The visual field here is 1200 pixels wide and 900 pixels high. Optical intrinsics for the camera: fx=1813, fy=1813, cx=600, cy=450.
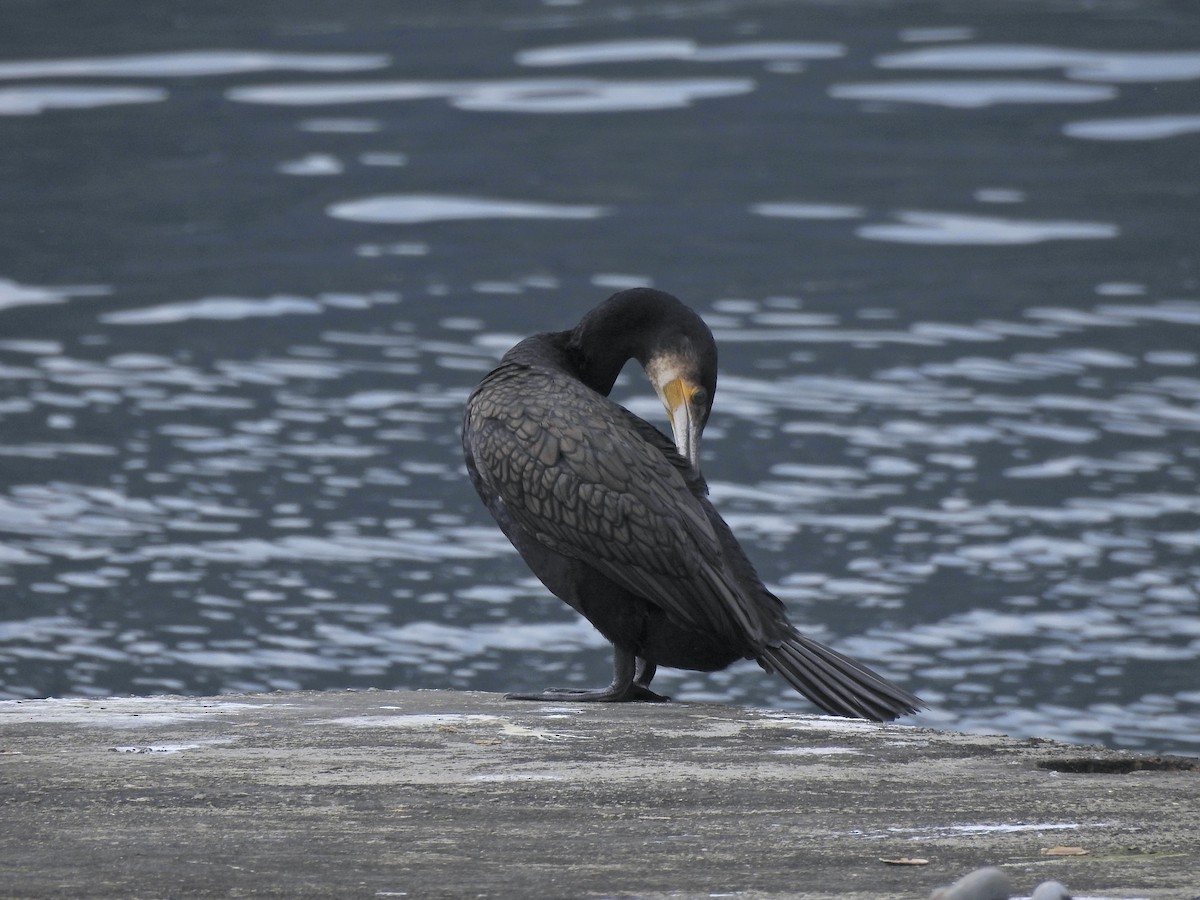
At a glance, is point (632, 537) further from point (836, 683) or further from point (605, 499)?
point (836, 683)

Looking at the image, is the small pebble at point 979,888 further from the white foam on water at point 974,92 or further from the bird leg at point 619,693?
the white foam on water at point 974,92

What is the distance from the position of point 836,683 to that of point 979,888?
5.11 ft

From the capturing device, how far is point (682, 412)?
13.8ft

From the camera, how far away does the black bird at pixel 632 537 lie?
3732 millimetres

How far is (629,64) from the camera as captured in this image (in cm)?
1561

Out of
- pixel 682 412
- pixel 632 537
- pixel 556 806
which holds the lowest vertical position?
pixel 556 806

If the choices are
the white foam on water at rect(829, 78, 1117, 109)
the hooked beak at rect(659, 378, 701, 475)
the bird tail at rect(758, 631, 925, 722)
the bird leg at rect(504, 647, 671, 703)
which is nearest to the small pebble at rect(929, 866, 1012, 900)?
the bird tail at rect(758, 631, 925, 722)

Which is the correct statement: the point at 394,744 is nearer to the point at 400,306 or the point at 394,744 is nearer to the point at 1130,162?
the point at 400,306

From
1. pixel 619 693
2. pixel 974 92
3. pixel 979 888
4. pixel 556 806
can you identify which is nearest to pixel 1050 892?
pixel 979 888

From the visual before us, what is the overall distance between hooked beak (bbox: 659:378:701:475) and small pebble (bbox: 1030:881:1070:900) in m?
2.04

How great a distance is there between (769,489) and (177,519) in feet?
9.02

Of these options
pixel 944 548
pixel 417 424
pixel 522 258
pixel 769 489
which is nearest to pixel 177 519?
pixel 417 424

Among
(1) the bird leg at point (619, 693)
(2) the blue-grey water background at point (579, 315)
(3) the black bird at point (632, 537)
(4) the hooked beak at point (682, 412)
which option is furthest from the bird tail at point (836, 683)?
(2) the blue-grey water background at point (579, 315)

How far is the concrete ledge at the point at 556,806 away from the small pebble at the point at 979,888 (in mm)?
137
